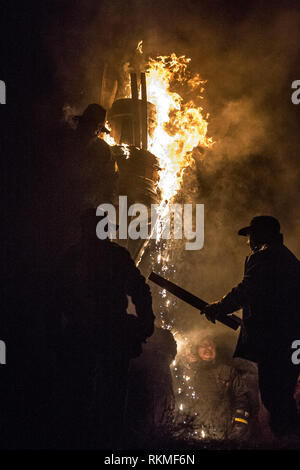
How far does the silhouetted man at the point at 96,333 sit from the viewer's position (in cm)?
411

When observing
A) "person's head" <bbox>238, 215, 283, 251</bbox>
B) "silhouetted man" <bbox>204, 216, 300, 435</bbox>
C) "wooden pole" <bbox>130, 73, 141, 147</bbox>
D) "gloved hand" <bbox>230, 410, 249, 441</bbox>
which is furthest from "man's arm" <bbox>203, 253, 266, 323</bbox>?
"wooden pole" <bbox>130, 73, 141, 147</bbox>

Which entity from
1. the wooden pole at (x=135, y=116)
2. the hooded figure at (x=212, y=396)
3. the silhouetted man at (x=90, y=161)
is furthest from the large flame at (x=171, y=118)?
the hooded figure at (x=212, y=396)

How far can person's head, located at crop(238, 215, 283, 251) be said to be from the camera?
199 inches

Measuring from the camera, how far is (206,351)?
14.7 meters

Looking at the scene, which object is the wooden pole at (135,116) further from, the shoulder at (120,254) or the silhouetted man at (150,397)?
the silhouetted man at (150,397)

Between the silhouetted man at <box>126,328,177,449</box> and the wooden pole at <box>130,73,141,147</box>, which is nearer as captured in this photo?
the silhouetted man at <box>126,328,177,449</box>

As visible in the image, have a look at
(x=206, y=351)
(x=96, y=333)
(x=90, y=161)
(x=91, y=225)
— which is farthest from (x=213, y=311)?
(x=206, y=351)

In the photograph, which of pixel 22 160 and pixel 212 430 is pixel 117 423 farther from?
pixel 212 430

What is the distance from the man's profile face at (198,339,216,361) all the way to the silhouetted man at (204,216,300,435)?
10.4m

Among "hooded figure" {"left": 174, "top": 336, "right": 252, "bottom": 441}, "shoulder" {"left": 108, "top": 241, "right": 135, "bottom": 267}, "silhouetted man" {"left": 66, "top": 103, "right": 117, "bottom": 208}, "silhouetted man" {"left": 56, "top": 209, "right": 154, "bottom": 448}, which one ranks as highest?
"silhouetted man" {"left": 66, "top": 103, "right": 117, "bottom": 208}

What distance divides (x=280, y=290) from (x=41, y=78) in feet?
23.2

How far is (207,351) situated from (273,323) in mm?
10854

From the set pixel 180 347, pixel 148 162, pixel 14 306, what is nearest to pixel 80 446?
pixel 14 306

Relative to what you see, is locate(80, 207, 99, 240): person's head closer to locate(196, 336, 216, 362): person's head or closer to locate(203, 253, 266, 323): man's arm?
locate(203, 253, 266, 323): man's arm
